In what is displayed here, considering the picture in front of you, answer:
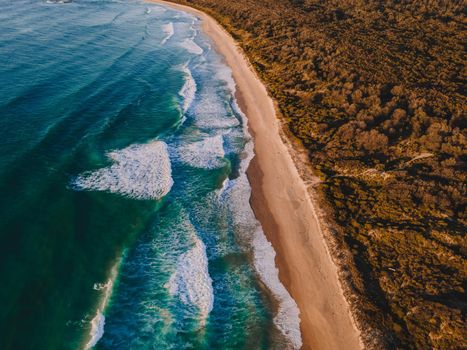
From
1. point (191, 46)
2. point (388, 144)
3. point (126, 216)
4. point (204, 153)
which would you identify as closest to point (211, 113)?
point (204, 153)

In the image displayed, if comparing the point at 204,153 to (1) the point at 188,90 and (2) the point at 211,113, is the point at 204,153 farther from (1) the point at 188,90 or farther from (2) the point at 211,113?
(1) the point at 188,90

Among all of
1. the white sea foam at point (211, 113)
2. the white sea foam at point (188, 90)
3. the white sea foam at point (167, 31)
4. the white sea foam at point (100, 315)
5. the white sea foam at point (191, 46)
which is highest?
the white sea foam at point (167, 31)

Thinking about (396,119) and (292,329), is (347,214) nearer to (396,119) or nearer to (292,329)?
(292,329)

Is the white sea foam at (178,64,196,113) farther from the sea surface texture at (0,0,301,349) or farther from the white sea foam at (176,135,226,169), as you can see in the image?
the white sea foam at (176,135,226,169)

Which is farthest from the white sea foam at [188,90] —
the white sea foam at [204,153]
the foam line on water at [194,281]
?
the foam line on water at [194,281]

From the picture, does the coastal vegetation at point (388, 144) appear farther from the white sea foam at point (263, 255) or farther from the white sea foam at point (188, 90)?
the white sea foam at point (188, 90)

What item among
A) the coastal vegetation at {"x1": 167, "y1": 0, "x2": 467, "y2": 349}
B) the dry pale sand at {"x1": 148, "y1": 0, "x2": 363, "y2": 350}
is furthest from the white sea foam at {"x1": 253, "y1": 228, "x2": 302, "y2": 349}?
the coastal vegetation at {"x1": 167, "y1": 0, "x2": 467, "y2": 349}

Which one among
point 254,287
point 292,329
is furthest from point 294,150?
point 292,329
